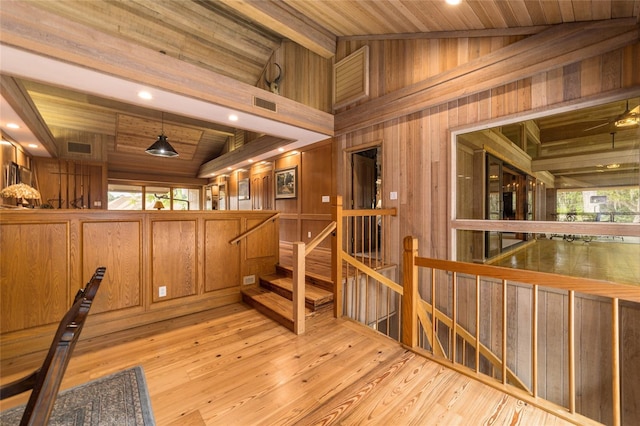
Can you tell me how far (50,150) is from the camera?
19.2ft

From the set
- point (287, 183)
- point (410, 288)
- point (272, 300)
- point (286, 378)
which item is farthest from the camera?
point (287, 183)

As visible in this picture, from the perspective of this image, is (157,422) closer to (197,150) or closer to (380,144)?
(380,144)

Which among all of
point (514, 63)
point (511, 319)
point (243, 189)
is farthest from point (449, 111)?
point (243, 189)

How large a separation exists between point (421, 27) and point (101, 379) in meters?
4.79

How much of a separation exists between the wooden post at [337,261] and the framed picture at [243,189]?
199 inches

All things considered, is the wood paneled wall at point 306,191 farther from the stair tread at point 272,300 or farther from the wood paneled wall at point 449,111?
the stair tread at point 272,300

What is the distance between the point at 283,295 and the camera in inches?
137

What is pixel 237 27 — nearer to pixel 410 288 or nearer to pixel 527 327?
pixel 410 288

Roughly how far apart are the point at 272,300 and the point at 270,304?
0.14 metres

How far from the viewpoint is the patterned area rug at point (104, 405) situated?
1595mm

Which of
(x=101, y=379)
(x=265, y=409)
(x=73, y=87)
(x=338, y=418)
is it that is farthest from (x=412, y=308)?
(x=73, y=87)

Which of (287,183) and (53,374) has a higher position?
(287,183)

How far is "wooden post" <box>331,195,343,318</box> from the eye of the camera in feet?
10.1

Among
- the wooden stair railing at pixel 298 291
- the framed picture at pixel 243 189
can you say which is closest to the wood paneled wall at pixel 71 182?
the framed picture at pixel 243 189
